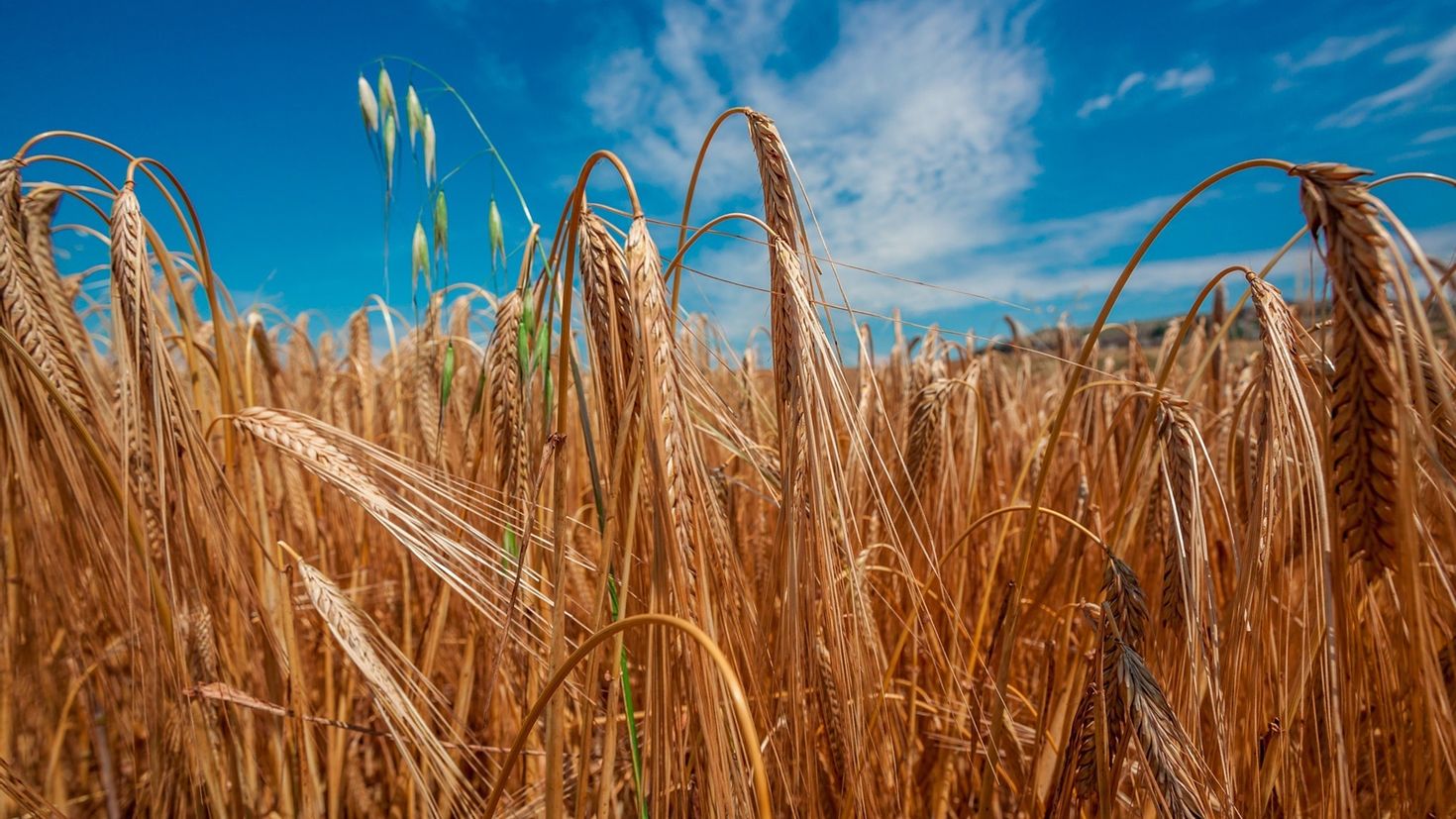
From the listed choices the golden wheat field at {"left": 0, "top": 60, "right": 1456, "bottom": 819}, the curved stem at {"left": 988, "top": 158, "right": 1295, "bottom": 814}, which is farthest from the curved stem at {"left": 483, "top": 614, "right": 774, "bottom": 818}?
the curved stem at {"left": 988, "top": 158, "right": 1295, "bottom": 814}

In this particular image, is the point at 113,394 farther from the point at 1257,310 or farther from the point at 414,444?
the point at 1257,310

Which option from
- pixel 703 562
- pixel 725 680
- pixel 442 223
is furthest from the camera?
pixel 442 223

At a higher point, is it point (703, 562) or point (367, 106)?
point (367, 106)

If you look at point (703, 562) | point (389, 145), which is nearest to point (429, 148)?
point (389, 145)

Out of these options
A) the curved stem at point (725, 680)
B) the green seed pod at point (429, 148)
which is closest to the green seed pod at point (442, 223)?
the green seed pod at point (429, 148)

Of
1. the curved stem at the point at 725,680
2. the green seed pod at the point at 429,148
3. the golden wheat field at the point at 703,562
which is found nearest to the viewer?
the curved stem at the point at 725,680

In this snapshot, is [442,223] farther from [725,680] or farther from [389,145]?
[725,680]

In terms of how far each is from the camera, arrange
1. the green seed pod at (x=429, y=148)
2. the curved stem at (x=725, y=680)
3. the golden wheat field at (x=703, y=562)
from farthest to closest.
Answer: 1. the green seed pod at (x=429, y=148)
2. the golden wheat field at (x=703, y=562)
3. the curved stem at (x=725, y=680)

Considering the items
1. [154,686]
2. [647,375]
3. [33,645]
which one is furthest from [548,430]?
[33,645]

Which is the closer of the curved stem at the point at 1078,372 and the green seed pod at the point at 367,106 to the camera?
the curved stem at the point at 1078,372

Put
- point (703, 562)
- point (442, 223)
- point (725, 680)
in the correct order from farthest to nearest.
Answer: point (442, 223) → point (703, 562) → point (725, 680)

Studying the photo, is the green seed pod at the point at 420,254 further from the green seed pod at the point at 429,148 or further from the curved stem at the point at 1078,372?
the curved stem at the point at 1078,372

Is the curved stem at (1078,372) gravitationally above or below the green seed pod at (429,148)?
below

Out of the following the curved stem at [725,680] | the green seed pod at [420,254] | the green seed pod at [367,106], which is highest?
the green seed pod at [367,106]
